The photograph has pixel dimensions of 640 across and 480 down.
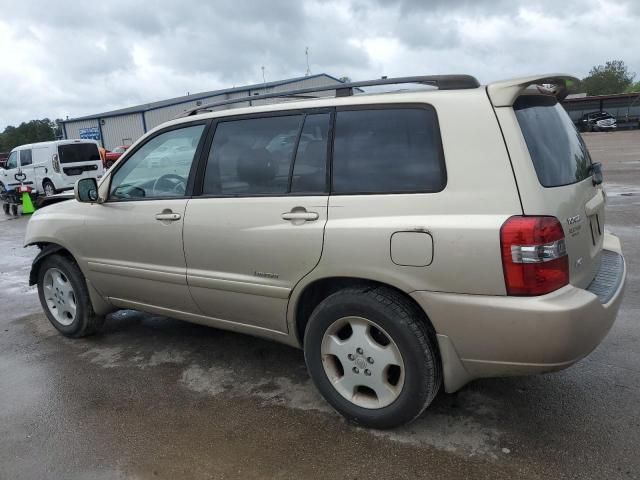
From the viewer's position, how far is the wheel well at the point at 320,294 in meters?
2.69

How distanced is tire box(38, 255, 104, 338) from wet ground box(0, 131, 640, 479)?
21cm

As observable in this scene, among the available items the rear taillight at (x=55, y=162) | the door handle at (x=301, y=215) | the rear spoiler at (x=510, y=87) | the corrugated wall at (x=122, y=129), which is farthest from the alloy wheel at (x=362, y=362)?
the corrugated wall at (x=122, y=129)

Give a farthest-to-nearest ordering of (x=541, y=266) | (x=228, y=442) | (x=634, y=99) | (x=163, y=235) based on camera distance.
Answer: (x=634, y=99)
(x=163, y=235)
(x=228, y=442)
(x=541, y=266)

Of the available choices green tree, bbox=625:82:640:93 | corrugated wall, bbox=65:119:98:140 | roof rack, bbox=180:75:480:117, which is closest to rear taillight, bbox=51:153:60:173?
roof rack, bbox=180:75:480:117

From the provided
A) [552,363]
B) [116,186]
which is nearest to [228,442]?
[552,363]

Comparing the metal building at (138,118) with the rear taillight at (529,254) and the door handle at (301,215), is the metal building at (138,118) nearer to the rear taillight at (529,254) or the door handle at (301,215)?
the door handle at (301,215)

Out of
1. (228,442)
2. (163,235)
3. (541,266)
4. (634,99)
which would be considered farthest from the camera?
(634,99)

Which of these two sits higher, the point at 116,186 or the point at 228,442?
the point at 116,186

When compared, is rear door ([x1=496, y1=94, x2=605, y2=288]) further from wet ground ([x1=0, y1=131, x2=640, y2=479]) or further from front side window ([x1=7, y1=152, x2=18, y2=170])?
front side window ([x1=7, y1=152, x2=18, y2=170])

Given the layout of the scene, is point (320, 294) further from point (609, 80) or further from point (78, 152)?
point (609, 80)

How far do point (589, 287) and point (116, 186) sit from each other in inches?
129

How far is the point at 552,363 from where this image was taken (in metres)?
2.42

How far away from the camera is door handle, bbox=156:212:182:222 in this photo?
11.4 feet

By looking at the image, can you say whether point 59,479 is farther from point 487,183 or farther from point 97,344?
point 487,183
